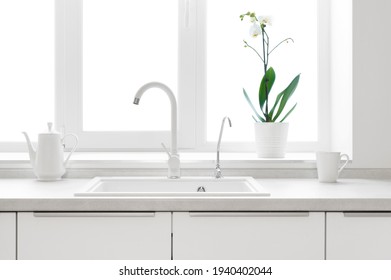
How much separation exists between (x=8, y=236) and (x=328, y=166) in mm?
1264

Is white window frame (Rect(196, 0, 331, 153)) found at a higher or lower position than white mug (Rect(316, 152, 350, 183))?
higher

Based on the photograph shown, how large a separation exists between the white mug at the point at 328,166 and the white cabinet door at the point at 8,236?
122 centimetres

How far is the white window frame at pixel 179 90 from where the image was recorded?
267 cm

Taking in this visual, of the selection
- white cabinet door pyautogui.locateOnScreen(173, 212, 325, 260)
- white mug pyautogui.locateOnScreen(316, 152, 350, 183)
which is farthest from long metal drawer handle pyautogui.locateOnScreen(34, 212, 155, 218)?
white mug pyautogui.locateOnScreen(316, 152, 350, 183)

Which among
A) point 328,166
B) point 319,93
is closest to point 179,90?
point 319,93

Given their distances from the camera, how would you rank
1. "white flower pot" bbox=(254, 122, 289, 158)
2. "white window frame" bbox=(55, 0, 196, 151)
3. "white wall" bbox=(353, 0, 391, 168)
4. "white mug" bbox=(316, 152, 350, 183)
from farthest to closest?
"white window frame" bbox=(55, 0, 196, 151), "white flower pot" bbox=(254, 122, 289, 158), "white wall" bbox=(353, 0, 391, 168), "white mug" bbox=(316, 152, 350, 183)

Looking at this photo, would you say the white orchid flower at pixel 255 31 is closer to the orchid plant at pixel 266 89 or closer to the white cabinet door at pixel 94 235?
Result: the orchid plant at pixel 266 89

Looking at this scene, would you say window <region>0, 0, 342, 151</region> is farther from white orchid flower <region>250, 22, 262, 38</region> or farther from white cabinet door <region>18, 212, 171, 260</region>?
white cabinet door <region>18, 212, 171, 260</region>

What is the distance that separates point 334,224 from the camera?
5.92 ft

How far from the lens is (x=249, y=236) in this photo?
1803mm

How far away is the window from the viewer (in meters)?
2.67

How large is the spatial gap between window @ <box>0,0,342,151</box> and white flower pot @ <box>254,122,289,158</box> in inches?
8.7

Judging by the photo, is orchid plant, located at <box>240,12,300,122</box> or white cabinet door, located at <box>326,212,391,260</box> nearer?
white cabinet door, located at <box>326,212,391,260</box>
